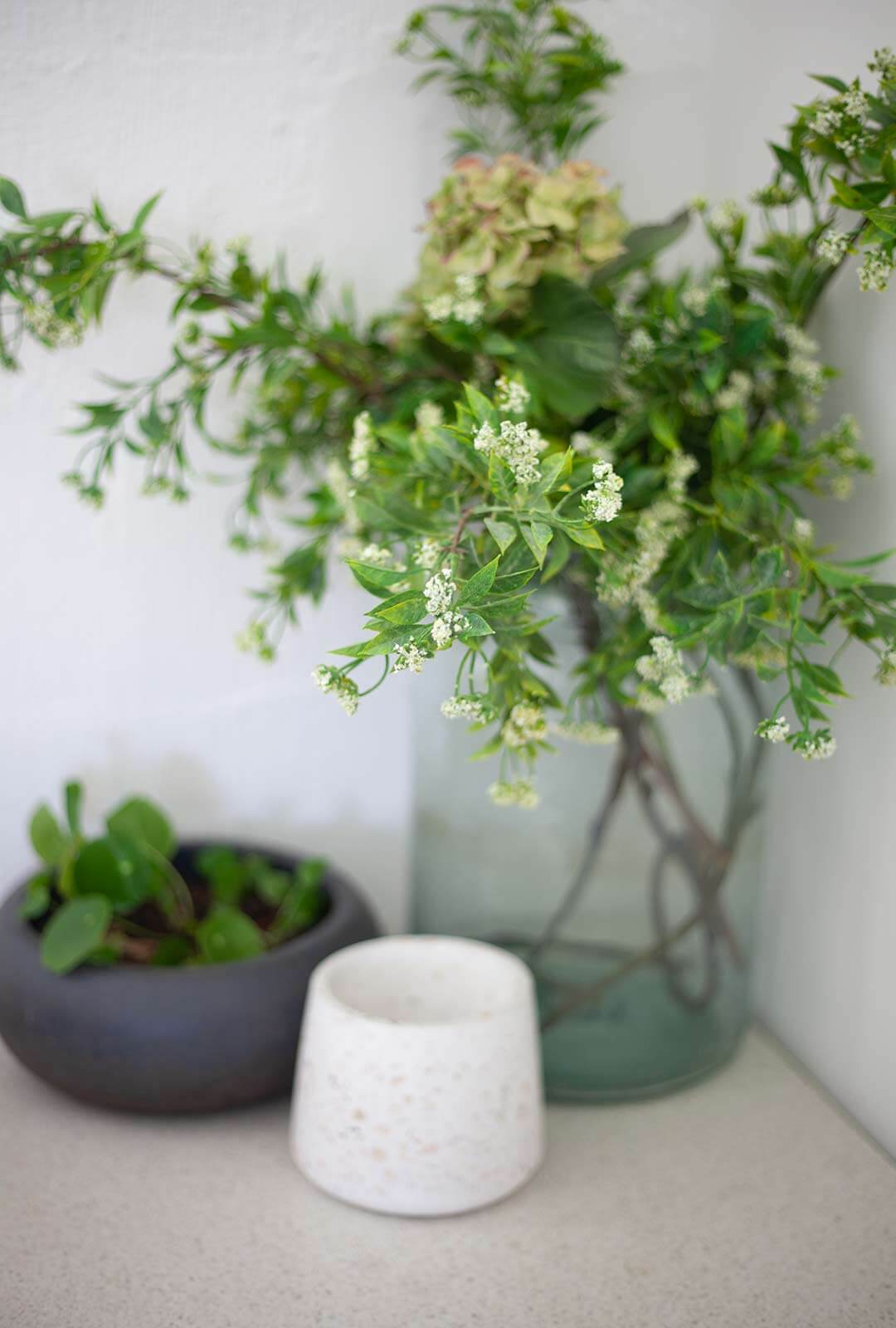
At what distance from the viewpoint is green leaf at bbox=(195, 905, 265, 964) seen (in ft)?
2.33

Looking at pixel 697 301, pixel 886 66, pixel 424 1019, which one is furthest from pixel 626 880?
pixel 886 66

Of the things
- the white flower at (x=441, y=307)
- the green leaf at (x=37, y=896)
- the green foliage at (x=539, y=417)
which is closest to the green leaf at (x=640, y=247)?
the green foliage at (x=539, y=417)

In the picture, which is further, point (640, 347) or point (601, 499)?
point (640, 347)

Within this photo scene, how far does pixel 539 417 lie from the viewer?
583mm

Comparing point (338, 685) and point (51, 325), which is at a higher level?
point (51, 325)

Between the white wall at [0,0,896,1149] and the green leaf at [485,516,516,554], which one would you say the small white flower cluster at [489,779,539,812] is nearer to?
the green leaf at [485,516,516,554]

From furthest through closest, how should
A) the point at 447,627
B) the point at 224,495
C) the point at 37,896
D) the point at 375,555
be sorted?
1. the point at 224,495
2. the point at 37,896
3. the point at 375,555
4. the point at 447,627

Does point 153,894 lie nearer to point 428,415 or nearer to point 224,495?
point 224,495

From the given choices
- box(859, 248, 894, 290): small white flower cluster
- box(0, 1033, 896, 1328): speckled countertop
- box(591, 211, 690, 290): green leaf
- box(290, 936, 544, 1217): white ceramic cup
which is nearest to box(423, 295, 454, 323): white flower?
box(591, 211, 690, 290): green leaf

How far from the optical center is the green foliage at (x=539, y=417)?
1.54 ft

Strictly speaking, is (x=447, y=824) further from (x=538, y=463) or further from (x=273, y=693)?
(x=538, y=463)

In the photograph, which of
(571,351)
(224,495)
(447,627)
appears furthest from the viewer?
(224,495)

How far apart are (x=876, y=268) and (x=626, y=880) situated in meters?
0.42

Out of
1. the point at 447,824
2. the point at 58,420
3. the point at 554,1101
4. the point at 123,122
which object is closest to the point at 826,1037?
the point at 554,1101
